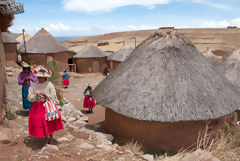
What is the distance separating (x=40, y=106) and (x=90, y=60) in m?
19.7

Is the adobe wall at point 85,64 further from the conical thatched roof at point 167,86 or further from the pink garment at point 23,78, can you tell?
the pink garment at point 23,78

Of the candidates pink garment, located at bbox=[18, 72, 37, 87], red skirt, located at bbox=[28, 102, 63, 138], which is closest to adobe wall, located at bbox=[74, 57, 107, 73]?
pink garment, located at bbox=[18, 72, 37, 87]

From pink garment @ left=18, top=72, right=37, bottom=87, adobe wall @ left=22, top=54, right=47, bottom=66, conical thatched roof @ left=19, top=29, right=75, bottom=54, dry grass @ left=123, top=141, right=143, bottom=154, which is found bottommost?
dry grass @ left=123, top=141, right=143, bottom=154

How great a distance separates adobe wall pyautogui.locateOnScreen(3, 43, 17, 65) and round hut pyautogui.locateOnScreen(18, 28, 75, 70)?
1.60 meters

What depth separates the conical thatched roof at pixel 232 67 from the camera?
10074mm

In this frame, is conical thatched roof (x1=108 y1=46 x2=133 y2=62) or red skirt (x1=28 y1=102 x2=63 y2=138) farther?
conical thatched roof (x1=108 y1=46 x2=133 y2=62)

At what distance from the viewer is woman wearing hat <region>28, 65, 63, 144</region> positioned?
13.8ft

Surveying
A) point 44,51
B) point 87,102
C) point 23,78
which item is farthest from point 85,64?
point 23,78

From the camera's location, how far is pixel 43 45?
22250 mm

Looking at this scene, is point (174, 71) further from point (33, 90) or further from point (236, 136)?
point (33, 90)

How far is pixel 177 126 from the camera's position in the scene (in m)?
5.59

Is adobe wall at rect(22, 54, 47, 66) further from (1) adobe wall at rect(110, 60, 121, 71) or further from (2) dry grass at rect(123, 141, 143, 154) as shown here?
(2) dry grass at rect(123, 141, 143, 154)

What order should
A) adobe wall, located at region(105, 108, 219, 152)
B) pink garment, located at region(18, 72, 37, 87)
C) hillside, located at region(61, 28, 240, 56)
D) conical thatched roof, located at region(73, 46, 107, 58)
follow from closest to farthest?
1. adobe wall, located at region(105, 108, 219, 152)
2. pink garment, located at region(18, 72, 37, 87)
3. conical thatched roof, located at region(73, 46, 107, 58)
4. hillside, located at region(61, 28, 240, 56)

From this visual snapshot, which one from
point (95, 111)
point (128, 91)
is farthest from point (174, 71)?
point (95, 111)
